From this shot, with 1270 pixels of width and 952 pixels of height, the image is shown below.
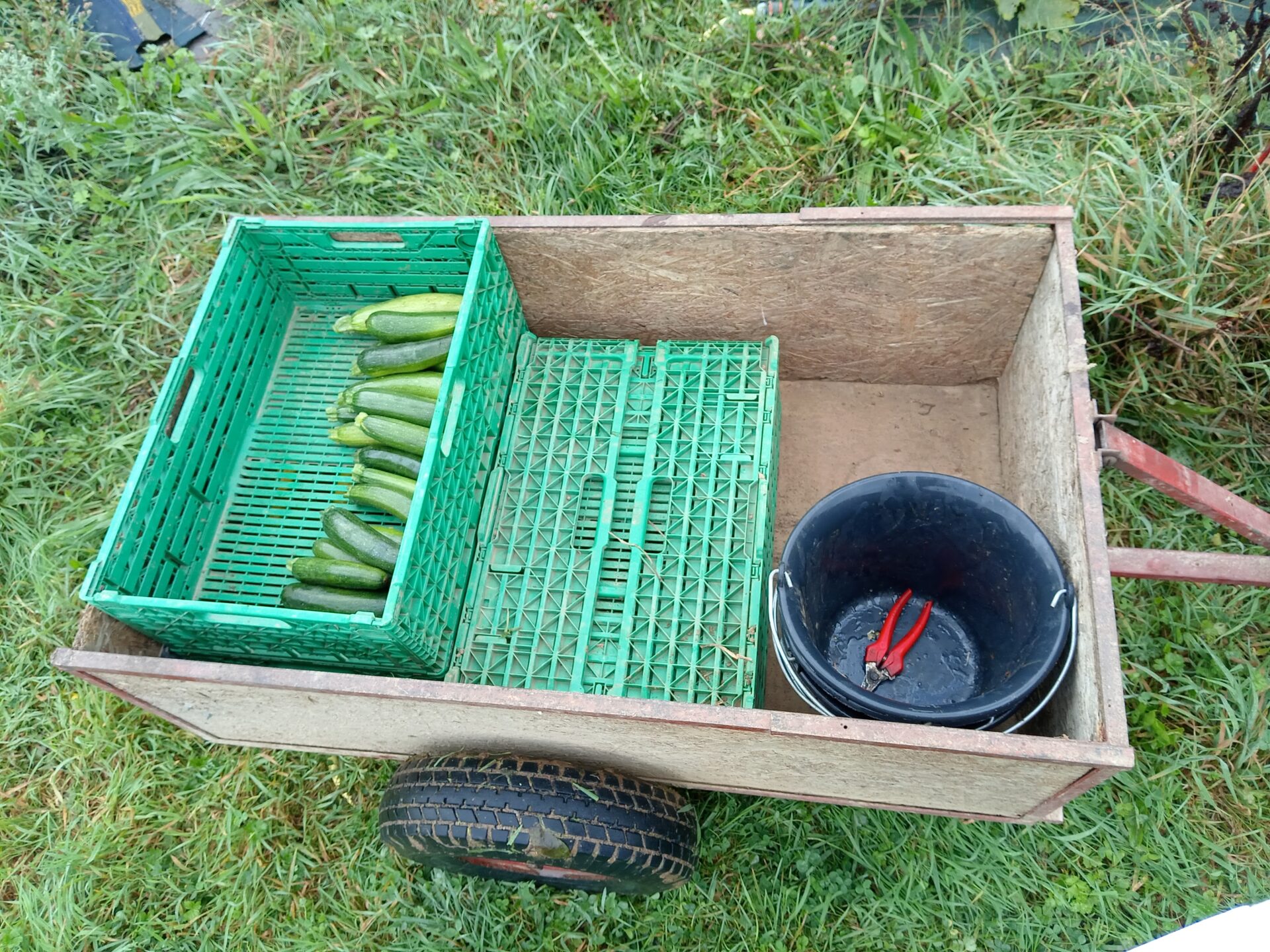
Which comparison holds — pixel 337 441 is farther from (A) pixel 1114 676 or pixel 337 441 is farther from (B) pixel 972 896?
(B) pixel 972 896

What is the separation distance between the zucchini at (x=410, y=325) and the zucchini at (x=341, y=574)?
95 centimetres

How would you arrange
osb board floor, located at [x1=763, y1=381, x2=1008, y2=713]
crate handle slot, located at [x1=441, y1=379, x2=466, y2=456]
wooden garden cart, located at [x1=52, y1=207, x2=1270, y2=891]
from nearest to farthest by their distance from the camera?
wooden garden cart, located at [x1=52, y1=207, x2=1270, y2=891], crate handle slot, located at [x1=441, y1=379, x2=466, y2=456], osb board floor, located at [x1=763, y1=381, x2=1008, y2=713]

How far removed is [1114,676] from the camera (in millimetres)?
2137

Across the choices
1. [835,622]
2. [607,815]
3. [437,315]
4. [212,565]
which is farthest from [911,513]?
[212,565]

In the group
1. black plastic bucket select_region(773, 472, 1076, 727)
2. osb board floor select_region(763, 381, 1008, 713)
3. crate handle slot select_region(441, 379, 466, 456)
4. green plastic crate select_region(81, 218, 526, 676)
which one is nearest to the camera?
black plastic bucket select_region(773, 472, 1076, 727)

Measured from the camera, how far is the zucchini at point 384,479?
300 centimetres

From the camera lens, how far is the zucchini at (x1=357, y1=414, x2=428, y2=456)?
3053 mm

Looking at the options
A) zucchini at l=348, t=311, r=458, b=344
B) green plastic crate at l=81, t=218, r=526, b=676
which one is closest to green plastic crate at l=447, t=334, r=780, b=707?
green plastic crate at l=81, t=218, r=526, b=676

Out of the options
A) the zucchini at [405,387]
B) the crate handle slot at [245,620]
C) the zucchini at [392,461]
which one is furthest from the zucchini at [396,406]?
the crate handle slot at [245,620]

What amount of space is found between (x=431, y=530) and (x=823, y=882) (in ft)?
6.30

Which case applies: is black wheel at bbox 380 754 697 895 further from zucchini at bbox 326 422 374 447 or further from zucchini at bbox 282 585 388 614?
zucchini at bbox 326 422 374 447

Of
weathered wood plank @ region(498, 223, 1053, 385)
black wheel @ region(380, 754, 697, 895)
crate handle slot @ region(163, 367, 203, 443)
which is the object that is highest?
crate handle slot @ region(163, 367, 203, 443)

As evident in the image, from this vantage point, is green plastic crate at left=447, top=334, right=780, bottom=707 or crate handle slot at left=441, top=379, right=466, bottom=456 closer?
crate handle slot at left=441, top=379, right=466, bottom=456

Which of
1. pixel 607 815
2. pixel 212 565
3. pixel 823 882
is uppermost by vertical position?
pixel 212 565
